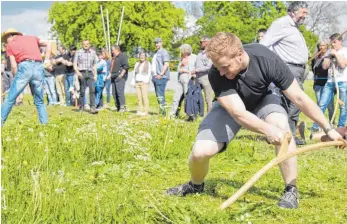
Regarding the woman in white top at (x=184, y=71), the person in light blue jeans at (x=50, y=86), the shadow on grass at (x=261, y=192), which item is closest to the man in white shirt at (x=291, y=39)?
the shadow on grass at (x=261, y=192)

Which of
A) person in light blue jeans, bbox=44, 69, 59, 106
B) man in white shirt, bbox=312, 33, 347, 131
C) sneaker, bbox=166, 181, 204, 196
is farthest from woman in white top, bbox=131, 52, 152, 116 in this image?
sneaker, bbox=166, 181, 204, 196

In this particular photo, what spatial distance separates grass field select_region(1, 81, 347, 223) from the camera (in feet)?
13.4

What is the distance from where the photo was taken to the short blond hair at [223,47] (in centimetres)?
457

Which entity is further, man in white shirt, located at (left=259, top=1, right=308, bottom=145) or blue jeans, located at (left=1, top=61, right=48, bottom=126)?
blue jeans, located at (left=1, top=61, right=48, bottom=126)

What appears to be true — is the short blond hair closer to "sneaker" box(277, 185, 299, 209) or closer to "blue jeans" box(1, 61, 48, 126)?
"sneaker" box(277, 185, 299, 209)

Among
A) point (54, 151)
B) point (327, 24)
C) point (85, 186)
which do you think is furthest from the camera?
point (327, 24)

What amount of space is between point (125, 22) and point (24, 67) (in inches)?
1974

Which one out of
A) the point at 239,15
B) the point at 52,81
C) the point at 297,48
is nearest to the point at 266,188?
the point at 297,48

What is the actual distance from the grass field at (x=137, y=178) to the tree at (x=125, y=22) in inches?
1980

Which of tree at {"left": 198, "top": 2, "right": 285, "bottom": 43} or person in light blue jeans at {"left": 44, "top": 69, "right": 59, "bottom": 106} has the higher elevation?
person in light blue jeans at {"left": 44, "top": 69, "right": 59, "bottom": 106}

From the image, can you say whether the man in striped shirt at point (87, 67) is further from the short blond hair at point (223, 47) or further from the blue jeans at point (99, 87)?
the short blond hair at point (223, 47)

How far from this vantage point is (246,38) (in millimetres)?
63781

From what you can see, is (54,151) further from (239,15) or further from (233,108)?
(239,15)

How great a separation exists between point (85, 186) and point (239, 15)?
207 ft
